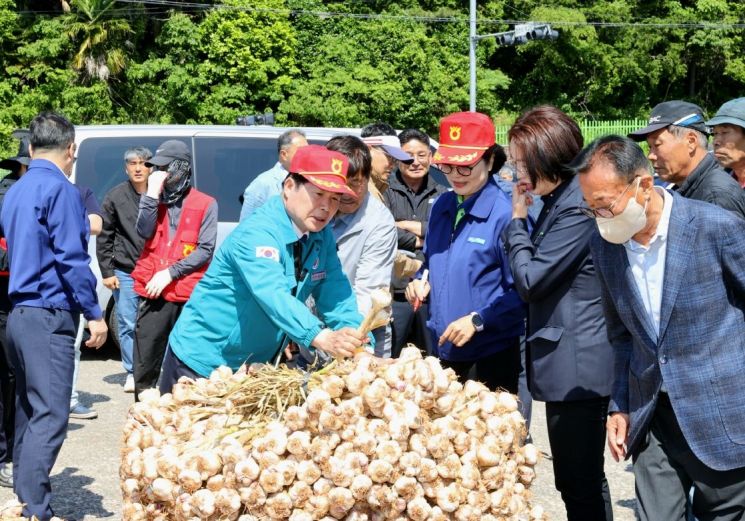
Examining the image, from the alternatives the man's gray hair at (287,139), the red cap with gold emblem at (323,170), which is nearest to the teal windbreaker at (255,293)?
the red cap with gold emblem at (323,170)

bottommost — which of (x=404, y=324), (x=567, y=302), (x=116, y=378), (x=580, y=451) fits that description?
(x=116, y=378)

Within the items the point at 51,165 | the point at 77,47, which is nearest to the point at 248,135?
the point at 51,165

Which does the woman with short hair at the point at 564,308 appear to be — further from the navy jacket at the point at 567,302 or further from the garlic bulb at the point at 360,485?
the garlic bulb at the point at 360,485

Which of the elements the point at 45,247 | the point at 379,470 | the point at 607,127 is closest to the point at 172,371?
the point at 45,247

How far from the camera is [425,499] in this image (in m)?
2.79

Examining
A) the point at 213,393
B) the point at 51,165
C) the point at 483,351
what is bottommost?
the point at 483,351

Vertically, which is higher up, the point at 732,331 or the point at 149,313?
the point at 732,331

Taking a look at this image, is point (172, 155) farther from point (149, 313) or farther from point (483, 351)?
point (483, 351)

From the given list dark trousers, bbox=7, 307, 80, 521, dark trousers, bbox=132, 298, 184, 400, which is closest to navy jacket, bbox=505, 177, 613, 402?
dark trousers, bbox=7, 307, 80, 521

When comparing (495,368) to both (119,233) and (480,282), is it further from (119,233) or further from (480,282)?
(119,233)

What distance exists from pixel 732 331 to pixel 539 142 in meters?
1.12

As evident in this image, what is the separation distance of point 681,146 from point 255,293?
8.84ft

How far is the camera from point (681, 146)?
5.09 m

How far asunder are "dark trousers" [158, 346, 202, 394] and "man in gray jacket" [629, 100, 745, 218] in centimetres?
246
